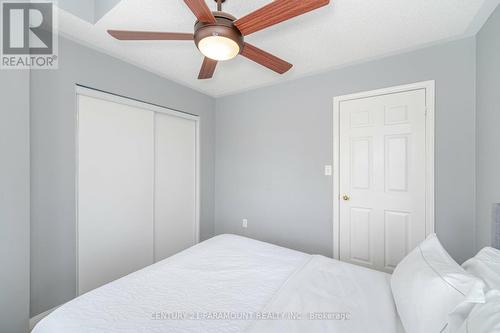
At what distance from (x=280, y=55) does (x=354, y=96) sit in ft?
2.92

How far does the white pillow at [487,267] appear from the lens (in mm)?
800

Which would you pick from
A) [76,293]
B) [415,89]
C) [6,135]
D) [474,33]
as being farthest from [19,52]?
[474,33]

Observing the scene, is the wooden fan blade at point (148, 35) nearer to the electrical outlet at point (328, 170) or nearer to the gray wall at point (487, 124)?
the electrical outlet at point (328, 170)

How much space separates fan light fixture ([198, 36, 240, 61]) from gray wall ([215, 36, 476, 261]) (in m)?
1.53

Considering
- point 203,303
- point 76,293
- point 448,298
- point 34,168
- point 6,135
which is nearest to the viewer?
point 448,298

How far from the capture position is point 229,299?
3.52 ft

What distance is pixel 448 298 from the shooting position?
762 millimetres

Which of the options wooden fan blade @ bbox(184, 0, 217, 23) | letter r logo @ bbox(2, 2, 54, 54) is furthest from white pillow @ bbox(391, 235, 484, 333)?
letter r logo @ bbox(2, 2, 54, 54)

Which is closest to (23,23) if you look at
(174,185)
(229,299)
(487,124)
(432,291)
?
(174,185)

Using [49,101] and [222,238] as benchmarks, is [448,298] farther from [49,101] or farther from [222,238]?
[49,101]

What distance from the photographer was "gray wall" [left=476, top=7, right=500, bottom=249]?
4.74ft

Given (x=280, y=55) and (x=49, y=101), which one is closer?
(x=49, y=101)

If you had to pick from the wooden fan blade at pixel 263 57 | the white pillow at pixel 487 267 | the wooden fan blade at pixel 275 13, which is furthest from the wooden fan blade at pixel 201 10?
the white pillow at pixel 487 267

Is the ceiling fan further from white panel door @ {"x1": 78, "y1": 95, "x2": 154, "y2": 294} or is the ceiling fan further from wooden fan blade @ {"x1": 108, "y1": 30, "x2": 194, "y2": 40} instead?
white panel door @ {"x1": 78, "y1": 95, "x2": 154, "y2": 294}
